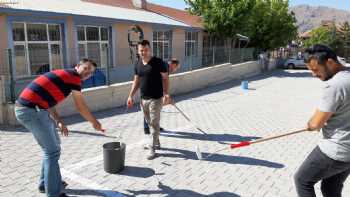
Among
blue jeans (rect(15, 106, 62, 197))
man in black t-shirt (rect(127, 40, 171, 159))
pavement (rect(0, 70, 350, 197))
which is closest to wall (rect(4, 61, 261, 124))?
pavement (rect(0, 70, 350, 197))

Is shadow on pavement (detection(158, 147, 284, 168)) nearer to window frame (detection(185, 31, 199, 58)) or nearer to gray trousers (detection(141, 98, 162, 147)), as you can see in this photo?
gray trousers (detection(141, 98, 162, 147))

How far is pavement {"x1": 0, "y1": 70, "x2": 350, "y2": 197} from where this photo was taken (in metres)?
4.07

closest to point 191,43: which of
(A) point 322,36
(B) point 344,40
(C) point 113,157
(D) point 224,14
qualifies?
(D) point 224,14

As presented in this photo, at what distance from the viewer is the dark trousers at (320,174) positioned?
2.54 meters

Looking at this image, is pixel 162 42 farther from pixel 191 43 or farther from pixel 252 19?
pixel 252 19

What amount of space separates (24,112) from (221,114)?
250 inches

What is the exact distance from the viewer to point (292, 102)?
11070mm

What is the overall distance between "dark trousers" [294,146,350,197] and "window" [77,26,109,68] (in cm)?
1149

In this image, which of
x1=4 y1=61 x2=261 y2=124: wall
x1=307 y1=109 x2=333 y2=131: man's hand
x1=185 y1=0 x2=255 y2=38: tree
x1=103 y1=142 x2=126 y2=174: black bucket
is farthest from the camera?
x1=185 y1=0 x2=255 y2=38: tree

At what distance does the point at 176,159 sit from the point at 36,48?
30.6 ft

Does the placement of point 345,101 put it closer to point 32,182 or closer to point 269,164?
point 269,164

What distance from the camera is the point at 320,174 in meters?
2.58

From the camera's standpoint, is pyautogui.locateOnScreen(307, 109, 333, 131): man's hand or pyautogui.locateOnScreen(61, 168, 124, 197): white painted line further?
pyautogui.locateOnScreen(61, 168, 124, 197): white painted line

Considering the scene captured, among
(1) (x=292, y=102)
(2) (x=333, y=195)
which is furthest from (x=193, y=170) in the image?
(1) (x=292, y=102)
